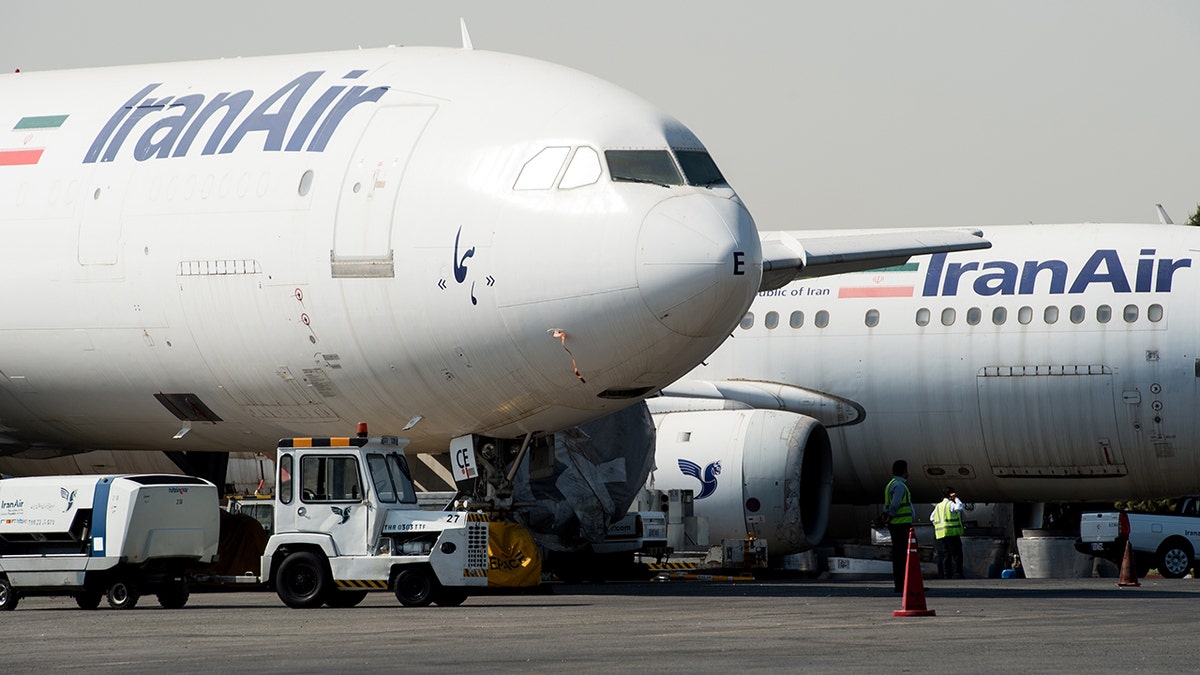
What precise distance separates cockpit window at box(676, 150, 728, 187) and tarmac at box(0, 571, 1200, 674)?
4303mm

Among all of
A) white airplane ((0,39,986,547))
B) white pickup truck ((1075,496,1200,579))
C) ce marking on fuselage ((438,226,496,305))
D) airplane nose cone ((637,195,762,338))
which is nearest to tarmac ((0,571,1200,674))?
white airplane ((0,39,986,547))

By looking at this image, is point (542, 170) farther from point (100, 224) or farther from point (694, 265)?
point (100, 224)

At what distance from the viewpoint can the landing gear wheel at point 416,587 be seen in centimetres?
1761

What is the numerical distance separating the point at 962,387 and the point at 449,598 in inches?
436

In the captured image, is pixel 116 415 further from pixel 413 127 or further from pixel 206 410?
pixel 413 127

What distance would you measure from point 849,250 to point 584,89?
14.3 ft

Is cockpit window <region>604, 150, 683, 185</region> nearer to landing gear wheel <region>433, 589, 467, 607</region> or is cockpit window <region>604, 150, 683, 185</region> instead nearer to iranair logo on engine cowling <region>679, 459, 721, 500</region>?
landing gear wheel <region>433, 589, 467, 607</region>

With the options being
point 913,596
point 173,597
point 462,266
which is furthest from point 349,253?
point 913,596

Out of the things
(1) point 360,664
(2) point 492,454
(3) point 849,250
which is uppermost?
(3) point 849,250

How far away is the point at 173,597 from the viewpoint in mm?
18391

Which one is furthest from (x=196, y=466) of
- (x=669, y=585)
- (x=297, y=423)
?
(x=669, y=585)

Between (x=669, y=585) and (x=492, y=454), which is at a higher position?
(x=492, y=454)

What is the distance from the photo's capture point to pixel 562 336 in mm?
17453

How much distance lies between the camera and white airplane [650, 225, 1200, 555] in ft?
81.3
